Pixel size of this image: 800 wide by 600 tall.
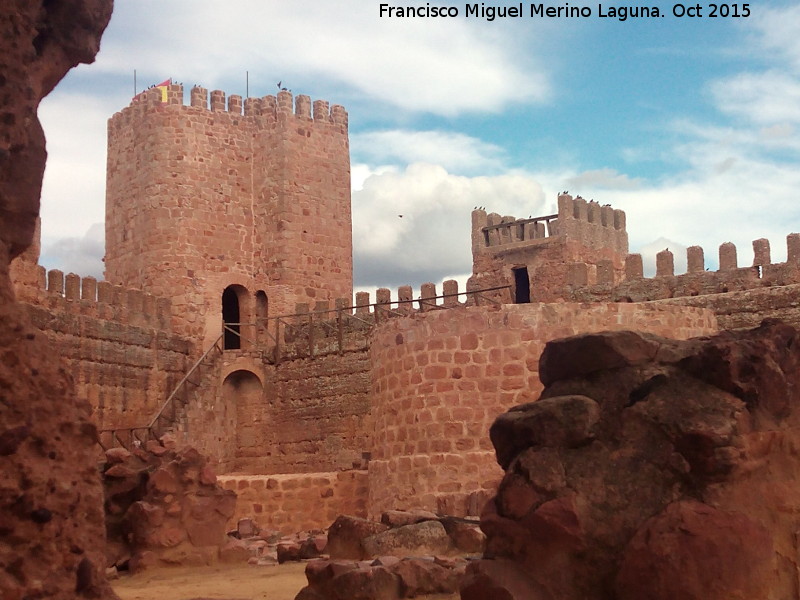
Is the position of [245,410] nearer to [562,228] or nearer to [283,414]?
[283,414]

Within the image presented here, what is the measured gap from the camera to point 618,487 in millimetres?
5535

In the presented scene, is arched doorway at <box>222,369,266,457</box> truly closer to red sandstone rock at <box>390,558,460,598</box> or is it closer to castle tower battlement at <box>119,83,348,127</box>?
castle tower battlement at <box>119,83,348,127</box>

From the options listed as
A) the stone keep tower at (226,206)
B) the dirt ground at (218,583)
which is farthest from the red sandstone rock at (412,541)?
the stone keep tower at (226,206)

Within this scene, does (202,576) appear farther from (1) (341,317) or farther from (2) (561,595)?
(1) (341,317)

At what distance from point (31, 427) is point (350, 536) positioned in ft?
20.2

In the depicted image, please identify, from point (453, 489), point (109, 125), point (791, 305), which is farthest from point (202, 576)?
point (109, 125)

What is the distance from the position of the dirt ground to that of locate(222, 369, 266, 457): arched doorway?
14.0m

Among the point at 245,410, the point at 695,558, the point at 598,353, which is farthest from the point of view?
the point at 245,410

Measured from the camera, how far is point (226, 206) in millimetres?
26906

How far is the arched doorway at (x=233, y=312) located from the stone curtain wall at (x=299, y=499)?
9.92 metres

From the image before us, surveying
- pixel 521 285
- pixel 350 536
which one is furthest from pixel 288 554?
pixel 521 285

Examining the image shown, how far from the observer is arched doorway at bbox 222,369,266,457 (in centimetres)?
2491

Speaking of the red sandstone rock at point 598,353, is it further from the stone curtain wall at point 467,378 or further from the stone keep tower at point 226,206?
the stone keep tower at point 226,206

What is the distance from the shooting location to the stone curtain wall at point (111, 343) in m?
21.0
